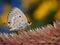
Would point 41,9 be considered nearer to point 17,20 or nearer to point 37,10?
point 37,10

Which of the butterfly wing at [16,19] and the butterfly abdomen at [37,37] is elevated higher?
the butterfly wing at [16,19]

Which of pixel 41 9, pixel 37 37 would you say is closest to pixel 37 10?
pixel 41 9

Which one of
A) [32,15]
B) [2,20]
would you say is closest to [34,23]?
[32,15]

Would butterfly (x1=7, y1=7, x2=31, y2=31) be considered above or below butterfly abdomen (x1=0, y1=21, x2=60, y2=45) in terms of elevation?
above

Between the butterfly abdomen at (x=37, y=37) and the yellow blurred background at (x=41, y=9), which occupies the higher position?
the yellow blurred background at (x=41, y=9)

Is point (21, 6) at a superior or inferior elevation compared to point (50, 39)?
superior

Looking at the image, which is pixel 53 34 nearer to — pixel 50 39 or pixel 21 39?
pixel 50 39

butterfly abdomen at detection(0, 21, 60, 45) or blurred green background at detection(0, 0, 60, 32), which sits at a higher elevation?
blurred green background at detection(0, 0, 60, 32)
